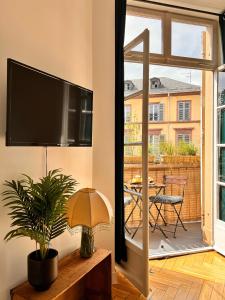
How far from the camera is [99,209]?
1782 millimetres

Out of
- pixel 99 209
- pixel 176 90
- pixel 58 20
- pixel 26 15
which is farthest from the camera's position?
pixel 176 90

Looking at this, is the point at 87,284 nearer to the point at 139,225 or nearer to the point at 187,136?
the point at 139,225

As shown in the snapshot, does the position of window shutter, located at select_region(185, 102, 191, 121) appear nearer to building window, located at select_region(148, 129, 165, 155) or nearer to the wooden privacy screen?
building window, located at select_region(148, 129, 165, 155)

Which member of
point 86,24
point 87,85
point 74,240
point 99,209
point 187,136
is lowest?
point 74,240

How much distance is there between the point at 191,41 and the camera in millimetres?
3312

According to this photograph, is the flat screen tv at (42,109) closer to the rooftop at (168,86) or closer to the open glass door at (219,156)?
the open glass door at (219,156)

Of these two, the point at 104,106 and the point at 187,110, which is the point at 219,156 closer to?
the point at 187,110

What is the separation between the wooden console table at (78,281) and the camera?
1.45 m

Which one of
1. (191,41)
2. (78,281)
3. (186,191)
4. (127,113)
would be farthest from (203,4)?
(78,281)

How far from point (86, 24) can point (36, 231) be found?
1.90 meters

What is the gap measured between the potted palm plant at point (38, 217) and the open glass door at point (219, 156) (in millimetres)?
2444

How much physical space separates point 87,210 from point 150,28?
2.43m

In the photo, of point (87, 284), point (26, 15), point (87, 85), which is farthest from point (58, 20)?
point (87, 284)

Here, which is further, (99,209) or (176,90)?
(176,90)
